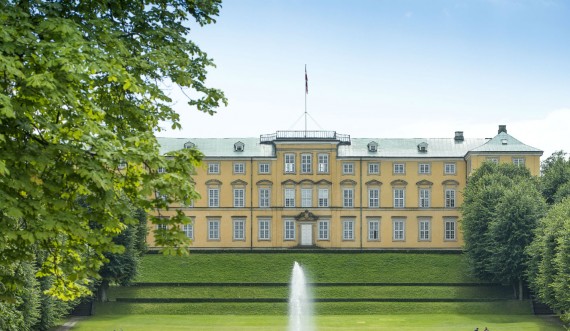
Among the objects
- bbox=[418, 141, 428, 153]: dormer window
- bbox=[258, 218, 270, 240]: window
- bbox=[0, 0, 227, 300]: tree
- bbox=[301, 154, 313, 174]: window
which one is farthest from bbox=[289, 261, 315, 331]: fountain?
bbox=[0, 0, 227, 300]: tree

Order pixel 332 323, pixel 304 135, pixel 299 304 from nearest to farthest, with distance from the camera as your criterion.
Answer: pixel 332 323
pixel 299 304
pixel 304 135

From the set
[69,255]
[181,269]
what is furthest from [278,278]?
[69,255]

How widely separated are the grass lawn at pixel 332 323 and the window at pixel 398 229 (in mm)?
25558

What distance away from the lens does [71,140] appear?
13336mm

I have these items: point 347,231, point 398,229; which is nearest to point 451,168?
point 398,229

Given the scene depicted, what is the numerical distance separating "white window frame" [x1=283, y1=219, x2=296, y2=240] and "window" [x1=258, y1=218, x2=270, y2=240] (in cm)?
145

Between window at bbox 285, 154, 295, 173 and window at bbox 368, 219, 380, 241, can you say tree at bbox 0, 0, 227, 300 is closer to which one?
window at bbox 285, 154, 295, 173

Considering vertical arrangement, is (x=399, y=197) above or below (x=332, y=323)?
above

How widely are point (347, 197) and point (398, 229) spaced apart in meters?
5.11

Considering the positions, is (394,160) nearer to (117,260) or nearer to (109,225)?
(117,260)

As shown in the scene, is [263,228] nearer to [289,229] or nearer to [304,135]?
[289,229]

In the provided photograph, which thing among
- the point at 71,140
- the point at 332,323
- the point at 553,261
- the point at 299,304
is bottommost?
the point at 332,323

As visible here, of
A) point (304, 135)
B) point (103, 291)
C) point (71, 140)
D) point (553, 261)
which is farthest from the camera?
point (304, 135)

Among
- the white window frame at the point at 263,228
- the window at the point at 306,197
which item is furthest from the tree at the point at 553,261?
the white window frame at the point at 263,228
